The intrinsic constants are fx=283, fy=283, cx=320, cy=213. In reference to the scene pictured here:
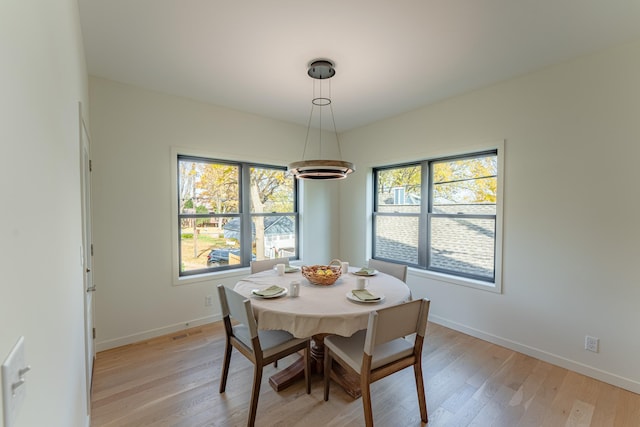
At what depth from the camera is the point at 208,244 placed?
3.56 m

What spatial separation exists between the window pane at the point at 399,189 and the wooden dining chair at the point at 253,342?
2520 mm

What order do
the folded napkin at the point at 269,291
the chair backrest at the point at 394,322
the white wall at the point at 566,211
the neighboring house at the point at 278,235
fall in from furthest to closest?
the neighboring house at the point at 278,235 < the white wall at the point at 566,211 < the folded napkin at the point at 269,291 < the chair backrest at the point at 394,322

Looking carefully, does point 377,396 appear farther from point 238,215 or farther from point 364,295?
point 238,215

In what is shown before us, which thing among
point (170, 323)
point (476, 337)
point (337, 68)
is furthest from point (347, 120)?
point (170, 323)

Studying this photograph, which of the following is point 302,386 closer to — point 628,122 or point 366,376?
point 366,376

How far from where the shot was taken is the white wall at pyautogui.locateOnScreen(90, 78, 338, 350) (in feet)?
9.12

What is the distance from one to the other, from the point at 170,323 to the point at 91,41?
275 cm

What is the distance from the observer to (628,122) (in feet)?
7.29

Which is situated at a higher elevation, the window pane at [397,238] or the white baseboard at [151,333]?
the window pane at [397,238]

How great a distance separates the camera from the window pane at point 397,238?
12.7 ft

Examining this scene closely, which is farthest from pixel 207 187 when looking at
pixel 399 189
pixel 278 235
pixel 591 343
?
pixel 591 343

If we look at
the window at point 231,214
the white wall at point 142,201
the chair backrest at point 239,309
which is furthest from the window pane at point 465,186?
the chair backrest at point 239,309

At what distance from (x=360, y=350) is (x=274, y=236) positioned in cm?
255

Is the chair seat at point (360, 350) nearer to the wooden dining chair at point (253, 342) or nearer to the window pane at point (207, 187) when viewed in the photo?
the wooden dining chair at point (253, 342)
